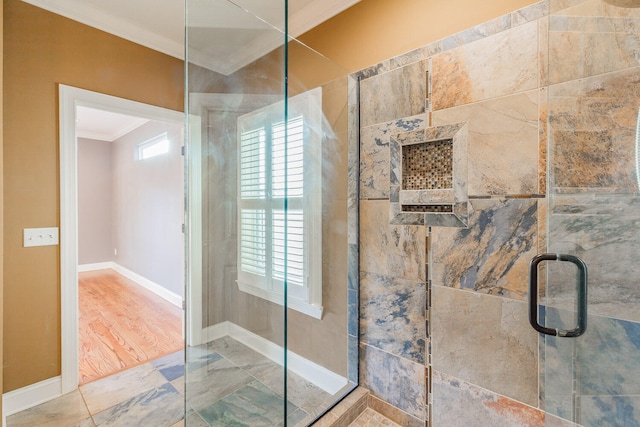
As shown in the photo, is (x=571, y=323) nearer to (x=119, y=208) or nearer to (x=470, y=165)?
(x=470, y=165)

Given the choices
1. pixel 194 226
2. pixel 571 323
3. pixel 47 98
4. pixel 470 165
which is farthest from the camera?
pixel 47 98

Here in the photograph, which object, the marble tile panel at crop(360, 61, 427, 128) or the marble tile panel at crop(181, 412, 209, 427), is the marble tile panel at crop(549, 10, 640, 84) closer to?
the marble tile panel at crop(360, 61, 427, 128)

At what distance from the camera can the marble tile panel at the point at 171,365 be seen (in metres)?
2.11

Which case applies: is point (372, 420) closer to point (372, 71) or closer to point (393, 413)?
point (393, 413)

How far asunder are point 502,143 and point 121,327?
151 inches

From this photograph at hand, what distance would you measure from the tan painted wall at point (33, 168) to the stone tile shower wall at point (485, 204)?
2.13m

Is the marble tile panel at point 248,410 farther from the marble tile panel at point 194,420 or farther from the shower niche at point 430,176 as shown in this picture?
the shower niche at point 430,176

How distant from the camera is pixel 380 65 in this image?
1.52 metres

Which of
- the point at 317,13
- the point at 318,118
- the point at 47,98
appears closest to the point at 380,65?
the point at 318,118

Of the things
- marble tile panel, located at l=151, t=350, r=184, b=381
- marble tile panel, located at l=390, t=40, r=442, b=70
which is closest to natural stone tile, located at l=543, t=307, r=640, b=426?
marble tile panel, located at l=390, t=40, r=442, b=70

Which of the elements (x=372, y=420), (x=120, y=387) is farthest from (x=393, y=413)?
(x=120, y=387)

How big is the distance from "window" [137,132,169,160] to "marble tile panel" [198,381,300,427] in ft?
11.3

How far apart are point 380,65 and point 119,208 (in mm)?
5379

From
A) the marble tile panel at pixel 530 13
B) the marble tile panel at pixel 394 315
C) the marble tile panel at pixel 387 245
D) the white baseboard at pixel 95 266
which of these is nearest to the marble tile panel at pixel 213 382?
the marble tile panel at pixel 394 315
